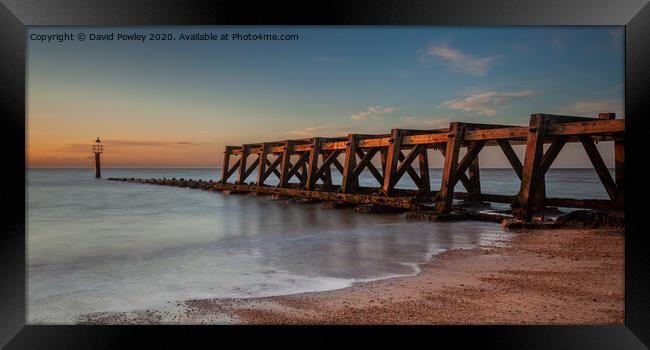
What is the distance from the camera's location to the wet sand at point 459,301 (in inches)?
139

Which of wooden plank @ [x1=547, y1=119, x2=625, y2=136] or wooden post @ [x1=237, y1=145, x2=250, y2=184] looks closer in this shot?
wooden plank @ [x1=547, y1=119, x2=625, y2=136]

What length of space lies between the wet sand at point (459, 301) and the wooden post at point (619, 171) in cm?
389

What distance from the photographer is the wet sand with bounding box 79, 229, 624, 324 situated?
11.6 ft

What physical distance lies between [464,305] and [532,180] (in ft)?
15.5

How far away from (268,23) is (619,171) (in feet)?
26.8

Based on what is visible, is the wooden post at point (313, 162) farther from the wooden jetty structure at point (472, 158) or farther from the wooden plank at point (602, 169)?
the wooden plank at point (602, 169)

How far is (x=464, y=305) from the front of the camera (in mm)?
3764

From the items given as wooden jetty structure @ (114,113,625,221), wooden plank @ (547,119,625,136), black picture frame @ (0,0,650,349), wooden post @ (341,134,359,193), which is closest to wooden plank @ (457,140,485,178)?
wooden jetty structure @ (114,113,625,221)

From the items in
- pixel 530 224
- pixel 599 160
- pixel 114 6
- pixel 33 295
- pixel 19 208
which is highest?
pixel 114 6

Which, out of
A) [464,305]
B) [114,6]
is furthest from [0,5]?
[464,305]

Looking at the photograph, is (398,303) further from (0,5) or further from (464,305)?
(0,5)

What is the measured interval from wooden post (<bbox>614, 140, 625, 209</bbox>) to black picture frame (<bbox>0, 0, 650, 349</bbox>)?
19.5ft

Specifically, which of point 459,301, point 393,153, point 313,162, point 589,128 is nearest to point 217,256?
point 459,301

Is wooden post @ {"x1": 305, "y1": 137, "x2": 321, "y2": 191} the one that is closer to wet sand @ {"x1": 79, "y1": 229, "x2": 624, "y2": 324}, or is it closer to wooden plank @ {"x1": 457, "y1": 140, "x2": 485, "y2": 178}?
wooden plank @ {"x1": 457, "y1": 140, "x2": 485, "y2": 178}
